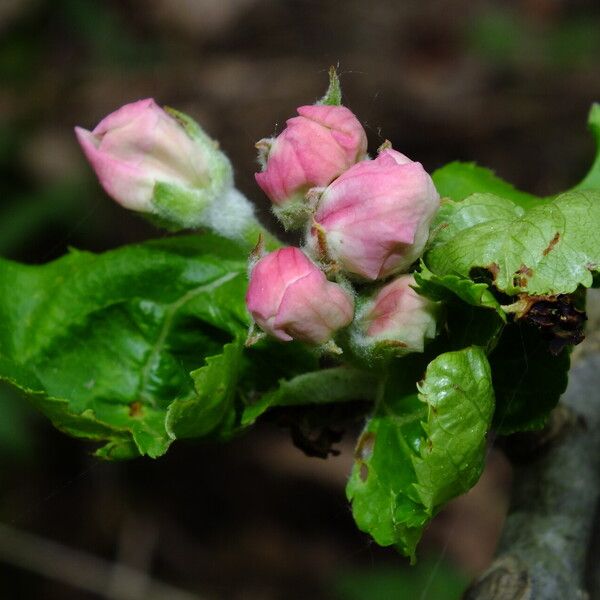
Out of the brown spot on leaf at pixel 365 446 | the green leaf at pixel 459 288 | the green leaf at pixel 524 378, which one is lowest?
the brown spot on leaf at pixel 365 446

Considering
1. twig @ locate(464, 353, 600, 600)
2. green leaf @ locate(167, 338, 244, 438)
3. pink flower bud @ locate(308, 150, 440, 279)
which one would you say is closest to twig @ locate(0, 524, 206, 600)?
twig @ locate(464, 353, 600, 600)

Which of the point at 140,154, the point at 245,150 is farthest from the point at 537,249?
the point at 245,150

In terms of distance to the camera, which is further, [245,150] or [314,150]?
[245,150]

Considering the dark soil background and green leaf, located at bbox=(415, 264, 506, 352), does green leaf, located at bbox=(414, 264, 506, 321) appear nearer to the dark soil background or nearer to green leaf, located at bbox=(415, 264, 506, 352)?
green leaf, located at bbox=(415, 264, 506, 352)

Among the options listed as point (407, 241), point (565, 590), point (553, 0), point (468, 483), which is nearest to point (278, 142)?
point (407, 241)

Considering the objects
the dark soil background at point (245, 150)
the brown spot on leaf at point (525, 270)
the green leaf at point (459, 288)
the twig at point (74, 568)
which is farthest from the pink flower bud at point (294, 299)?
the twig at point (74, 568)

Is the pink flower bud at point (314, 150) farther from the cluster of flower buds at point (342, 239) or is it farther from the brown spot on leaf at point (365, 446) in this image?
the brown spot on leaf at point (365, 446)

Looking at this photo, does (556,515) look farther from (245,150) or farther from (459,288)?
(245,150)
